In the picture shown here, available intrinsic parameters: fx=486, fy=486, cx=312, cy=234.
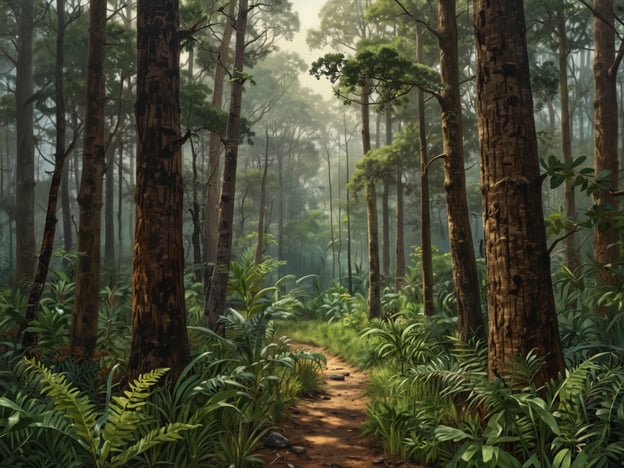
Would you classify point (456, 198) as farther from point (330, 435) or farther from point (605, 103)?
point (330, 435)

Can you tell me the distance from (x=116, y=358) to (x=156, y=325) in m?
1.64

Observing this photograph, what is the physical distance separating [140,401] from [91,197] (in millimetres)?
3156

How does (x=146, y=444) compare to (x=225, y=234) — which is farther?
(x=225, y=234)

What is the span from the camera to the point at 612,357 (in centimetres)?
457

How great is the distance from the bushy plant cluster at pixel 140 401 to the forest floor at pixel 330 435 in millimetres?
222

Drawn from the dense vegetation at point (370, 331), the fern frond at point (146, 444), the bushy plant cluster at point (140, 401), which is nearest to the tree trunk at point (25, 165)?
the dense vegetation at point (370, 331)

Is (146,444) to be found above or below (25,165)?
below

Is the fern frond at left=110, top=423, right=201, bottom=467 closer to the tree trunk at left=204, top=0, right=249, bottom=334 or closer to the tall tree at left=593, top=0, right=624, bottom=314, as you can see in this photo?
the tree trunk at left=204, top=0, right=249, bottom=334

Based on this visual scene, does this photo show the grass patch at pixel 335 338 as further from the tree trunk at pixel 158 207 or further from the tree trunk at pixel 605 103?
the tree trunk at pixel 158 207

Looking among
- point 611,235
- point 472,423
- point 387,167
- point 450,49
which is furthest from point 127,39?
point 472,423

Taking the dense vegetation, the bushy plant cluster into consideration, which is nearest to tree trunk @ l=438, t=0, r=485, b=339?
the dense vegetation

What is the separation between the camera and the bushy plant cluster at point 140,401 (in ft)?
11.2

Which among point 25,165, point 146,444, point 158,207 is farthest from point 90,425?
point 25,165

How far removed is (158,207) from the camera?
4.79 meters
